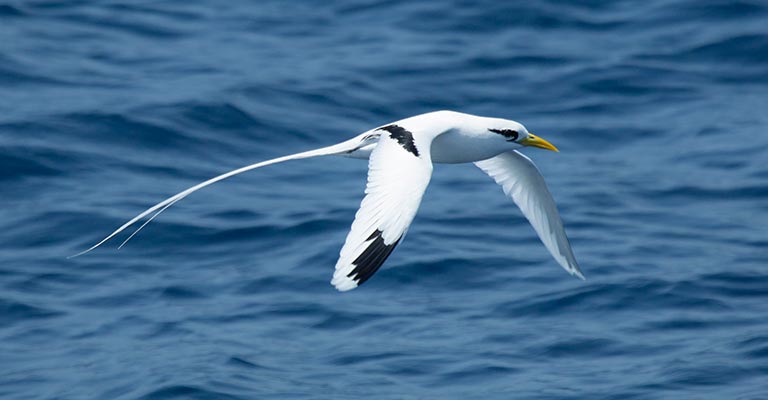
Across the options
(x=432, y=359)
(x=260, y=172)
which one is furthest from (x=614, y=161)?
(x=432, y=359)

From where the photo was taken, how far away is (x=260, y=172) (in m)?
16.1

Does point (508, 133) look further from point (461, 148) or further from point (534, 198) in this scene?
point (534, 198)

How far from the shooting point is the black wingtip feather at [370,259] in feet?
28.9

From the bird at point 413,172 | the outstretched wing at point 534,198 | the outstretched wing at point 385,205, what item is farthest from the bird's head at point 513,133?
the outstretched wing at point 385,205

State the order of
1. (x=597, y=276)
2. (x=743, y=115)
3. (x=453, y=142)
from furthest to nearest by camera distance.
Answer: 1. (x=743, y=115)
2. (x=597, y=276)
3. (x=453, y=142)

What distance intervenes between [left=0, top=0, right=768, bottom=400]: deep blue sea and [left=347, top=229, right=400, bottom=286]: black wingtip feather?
→ 285 cm

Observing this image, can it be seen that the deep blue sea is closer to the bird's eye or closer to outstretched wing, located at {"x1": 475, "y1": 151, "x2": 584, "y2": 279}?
→ outstretched wing, located at {"x1": 475, "y1": 151, "x2": 584, "y2": 279}

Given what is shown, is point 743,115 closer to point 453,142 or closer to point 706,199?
point 706,199

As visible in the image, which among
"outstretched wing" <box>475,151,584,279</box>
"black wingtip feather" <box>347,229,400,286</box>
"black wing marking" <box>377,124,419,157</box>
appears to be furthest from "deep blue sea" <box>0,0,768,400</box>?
"black wingtip feather" <box>347,229,400,286</box>

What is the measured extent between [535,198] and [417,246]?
7.13ft

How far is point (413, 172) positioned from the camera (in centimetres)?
970

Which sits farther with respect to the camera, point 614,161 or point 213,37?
point 213,37

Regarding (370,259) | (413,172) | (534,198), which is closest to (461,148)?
(413,172)

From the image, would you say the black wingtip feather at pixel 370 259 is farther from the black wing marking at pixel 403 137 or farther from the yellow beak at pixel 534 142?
the yellow beak at pixel 534 142
